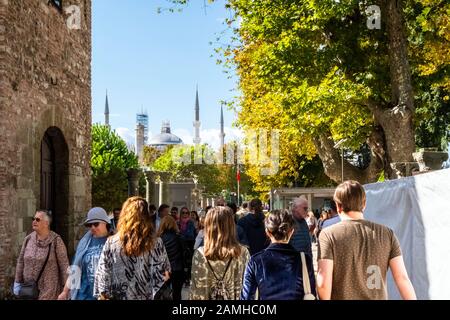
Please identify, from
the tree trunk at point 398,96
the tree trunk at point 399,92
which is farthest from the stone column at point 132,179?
the tree trunk at point 399,92

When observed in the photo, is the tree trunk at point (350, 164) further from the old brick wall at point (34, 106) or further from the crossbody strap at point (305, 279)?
the crossbody strap at point (305, 279)

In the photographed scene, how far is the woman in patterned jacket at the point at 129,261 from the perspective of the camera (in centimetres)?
456

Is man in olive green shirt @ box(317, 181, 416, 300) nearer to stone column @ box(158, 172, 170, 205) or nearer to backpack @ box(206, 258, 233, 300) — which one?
backpack @ box(206, 258, 233, 300)

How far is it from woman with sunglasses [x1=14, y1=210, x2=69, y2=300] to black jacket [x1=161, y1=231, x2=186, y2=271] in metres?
1.58

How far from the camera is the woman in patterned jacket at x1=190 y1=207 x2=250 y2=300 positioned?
4.55 m

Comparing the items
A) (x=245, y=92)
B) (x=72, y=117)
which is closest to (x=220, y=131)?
(x=245, y=92)

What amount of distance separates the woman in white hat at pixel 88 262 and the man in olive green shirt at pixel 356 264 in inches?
77.7

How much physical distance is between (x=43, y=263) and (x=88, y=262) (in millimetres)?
1220

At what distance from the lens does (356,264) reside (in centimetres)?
409

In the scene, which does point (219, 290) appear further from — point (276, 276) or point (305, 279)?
point (305, 279)

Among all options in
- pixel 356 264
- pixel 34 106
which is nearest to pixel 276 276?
pixel 356 264
